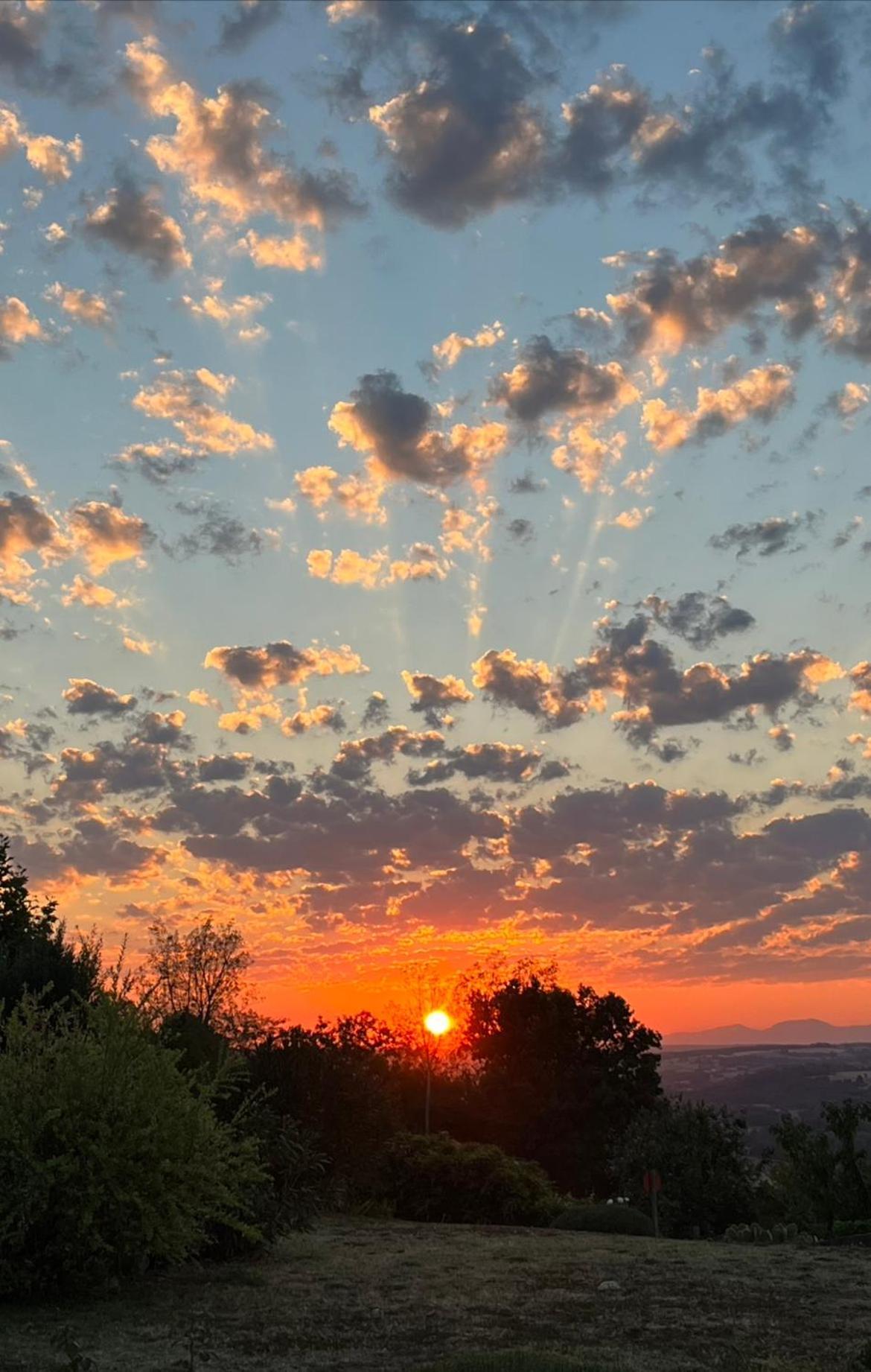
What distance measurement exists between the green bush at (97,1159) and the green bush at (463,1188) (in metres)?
16.1

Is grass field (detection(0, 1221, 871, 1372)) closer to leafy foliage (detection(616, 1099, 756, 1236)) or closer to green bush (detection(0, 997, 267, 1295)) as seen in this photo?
green bush (detection(0, 997, 267, 1295))

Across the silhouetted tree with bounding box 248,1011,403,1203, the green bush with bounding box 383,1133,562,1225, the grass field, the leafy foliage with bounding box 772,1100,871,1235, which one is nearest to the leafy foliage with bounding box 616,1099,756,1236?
the leafy foliage with bounding box 772,1100,871,1235

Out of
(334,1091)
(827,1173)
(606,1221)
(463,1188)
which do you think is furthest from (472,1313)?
(827,1173)

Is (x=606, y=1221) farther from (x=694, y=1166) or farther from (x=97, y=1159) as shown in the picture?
(x=97, y=1159)

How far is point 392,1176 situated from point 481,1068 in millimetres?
41433

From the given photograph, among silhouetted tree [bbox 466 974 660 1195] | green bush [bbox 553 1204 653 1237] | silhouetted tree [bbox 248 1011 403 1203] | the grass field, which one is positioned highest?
silhouetted tree [bbox 466 974 660 1195]

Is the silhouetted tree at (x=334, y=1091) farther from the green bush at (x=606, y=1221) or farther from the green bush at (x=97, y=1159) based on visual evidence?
the green bush at (x=97, y=1159)

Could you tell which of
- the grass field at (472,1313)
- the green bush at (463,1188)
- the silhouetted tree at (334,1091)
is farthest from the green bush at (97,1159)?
the green bush at (463,1188)

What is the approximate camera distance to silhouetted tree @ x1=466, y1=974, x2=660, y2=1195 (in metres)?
63.6

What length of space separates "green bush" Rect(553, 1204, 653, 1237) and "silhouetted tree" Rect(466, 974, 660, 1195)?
37.6 metres

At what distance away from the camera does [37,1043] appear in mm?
13750

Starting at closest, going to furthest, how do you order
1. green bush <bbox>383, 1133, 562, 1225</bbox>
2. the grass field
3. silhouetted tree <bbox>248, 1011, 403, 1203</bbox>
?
the grass field
silhouetted tree <bbox>248, 1011, 403, 1203</bbox>
green bush <bbox>383, 1133, 562, 1225</bbox>

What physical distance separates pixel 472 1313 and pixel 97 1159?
4502 mm

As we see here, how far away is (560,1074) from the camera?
67.4 meters
